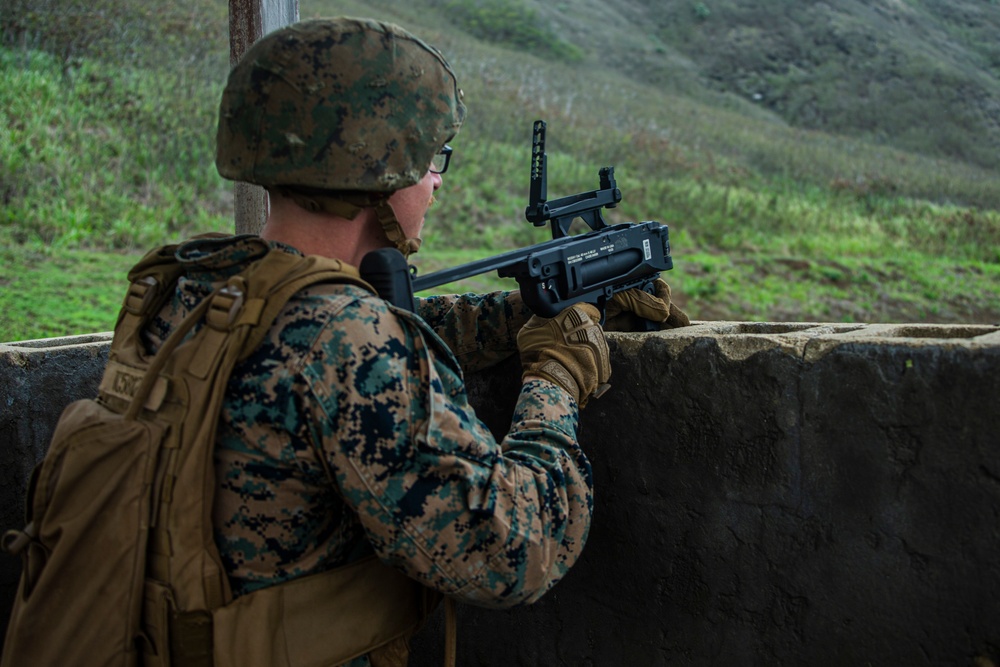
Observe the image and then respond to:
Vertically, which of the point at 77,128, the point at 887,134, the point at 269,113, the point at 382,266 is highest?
the point at 269,113

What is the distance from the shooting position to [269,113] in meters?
1.83

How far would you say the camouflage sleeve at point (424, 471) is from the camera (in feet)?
5.22

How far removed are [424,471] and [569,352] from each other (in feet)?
2.05

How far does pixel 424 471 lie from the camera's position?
63.8 inches

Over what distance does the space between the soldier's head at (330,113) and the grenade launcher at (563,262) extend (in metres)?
0.17

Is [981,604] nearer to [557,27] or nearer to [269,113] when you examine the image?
[269,113]

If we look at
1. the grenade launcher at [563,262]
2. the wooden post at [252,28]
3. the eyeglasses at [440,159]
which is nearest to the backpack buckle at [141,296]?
the grenade launcher at [563,262]

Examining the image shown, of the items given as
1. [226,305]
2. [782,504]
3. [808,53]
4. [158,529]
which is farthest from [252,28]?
[808,53]

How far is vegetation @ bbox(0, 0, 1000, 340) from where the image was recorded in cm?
1098

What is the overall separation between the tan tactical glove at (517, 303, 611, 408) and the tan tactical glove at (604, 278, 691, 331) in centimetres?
26

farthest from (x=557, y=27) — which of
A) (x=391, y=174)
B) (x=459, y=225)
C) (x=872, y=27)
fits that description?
(x=391, y=174)

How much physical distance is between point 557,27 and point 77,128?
27.4 meters

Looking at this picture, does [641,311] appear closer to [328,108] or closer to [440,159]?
[440,159]

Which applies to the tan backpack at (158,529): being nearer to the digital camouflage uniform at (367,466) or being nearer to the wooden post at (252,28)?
the digital camouflage uniform at (367,466)
